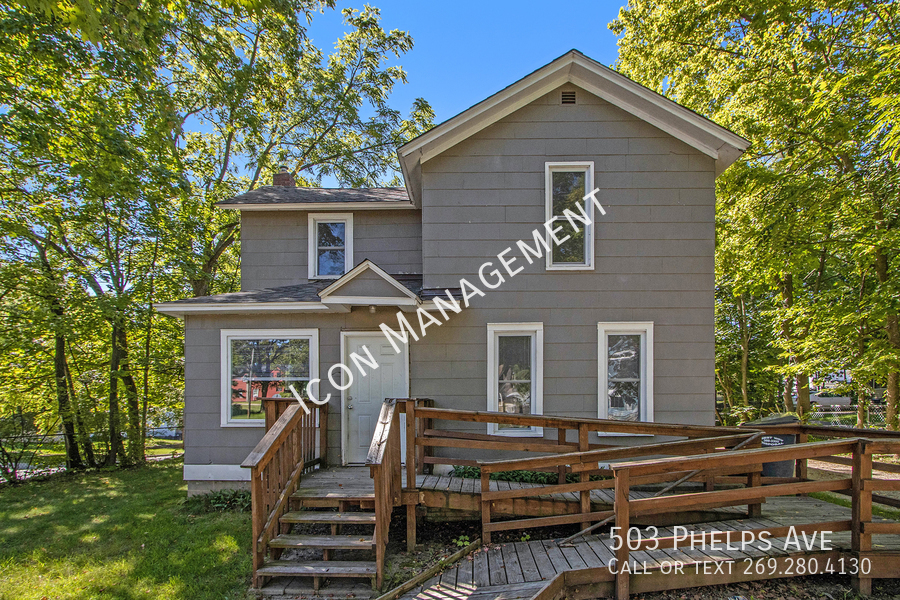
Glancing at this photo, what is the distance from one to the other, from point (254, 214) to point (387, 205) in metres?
2.80

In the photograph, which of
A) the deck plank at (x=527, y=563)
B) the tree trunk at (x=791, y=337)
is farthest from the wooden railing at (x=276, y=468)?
the tree trunk at (x=791, y=337)

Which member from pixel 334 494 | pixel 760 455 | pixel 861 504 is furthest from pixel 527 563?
pixel 861 504

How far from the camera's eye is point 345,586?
167 inches

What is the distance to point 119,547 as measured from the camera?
5.30 meters

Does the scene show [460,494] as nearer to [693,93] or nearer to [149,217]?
[149,217]

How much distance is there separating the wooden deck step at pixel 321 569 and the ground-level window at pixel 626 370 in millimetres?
3902

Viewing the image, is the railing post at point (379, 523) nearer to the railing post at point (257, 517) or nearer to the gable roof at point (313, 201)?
the railing post at point (257, 517)

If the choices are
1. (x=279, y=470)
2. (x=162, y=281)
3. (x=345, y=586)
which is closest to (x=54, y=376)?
(x=162, y=281)

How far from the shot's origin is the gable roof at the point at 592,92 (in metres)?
6.25

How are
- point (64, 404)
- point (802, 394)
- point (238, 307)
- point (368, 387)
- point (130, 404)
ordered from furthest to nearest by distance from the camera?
point (802, 394), point (130, 404), point (64, 404), point (368, 387), point (238, 307)

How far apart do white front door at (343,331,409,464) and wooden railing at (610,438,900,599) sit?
3.84 meters

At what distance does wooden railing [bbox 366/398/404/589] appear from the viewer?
4.13 metres

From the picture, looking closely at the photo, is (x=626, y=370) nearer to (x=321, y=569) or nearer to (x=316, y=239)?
(x=321, y=569)

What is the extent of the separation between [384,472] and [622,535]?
2.40m
